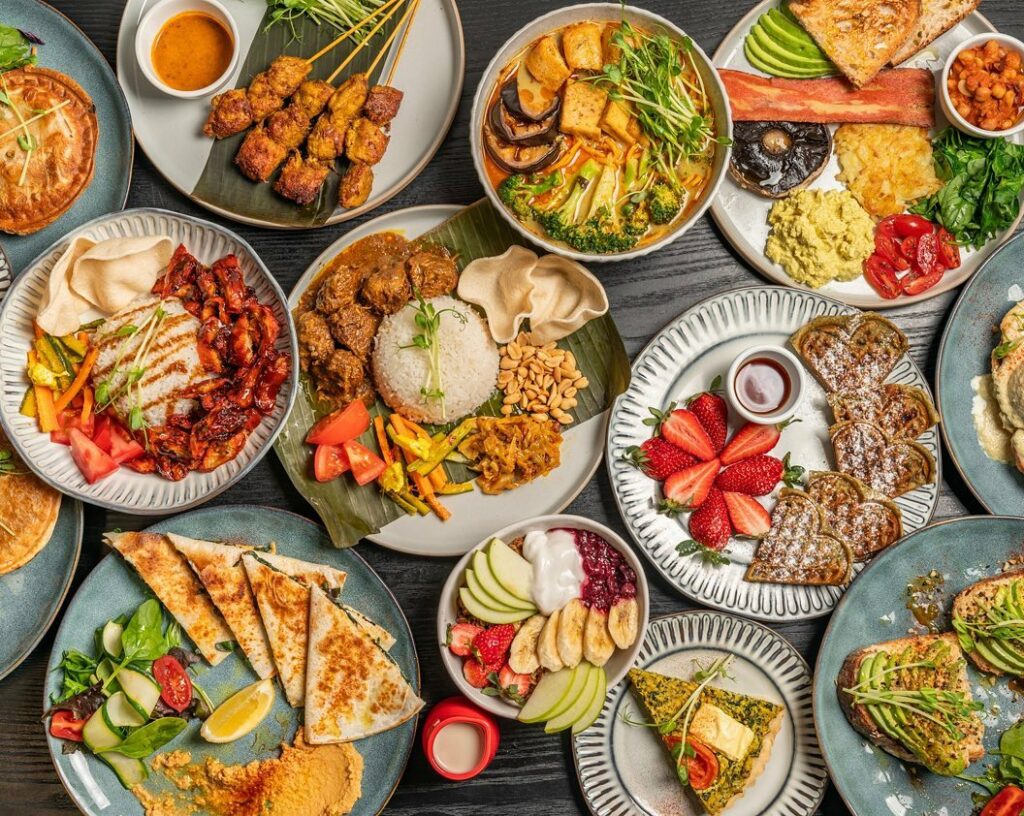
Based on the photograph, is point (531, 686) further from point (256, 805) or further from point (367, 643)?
point (256, 805)

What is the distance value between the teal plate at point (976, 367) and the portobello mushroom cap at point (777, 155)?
101cm

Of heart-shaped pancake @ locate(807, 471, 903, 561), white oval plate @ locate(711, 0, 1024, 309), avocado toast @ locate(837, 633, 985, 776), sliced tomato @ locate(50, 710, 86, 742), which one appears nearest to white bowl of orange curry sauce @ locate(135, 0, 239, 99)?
white oval plate @ locate(711, 0, 1024, 309)

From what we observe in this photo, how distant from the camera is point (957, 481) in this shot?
4.43 metres

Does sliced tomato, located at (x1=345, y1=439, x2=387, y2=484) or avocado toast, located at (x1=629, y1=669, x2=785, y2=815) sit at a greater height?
sliced tomato, located at (x1=345, y1=439, x2=387, y2=484)

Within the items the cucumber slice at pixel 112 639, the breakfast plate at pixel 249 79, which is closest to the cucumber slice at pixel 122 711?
the cucumber slice at pixel 112 639

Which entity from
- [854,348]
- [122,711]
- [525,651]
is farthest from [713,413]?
[122,711]

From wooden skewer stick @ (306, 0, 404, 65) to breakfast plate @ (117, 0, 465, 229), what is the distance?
0.02 meters

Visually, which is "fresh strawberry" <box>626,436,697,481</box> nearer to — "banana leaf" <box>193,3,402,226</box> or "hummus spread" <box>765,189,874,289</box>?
"hummus spread" <box>765,189,874,289</box>

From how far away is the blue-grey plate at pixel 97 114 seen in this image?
4.16 meters

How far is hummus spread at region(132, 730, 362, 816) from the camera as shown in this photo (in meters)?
4.15

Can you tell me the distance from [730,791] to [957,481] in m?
1.98

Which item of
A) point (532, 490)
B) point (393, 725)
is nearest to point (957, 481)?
point (532, 490)

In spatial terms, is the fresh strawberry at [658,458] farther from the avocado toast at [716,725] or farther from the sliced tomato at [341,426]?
the sliced tomato at [341,426]

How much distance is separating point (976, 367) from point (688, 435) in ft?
5.11
